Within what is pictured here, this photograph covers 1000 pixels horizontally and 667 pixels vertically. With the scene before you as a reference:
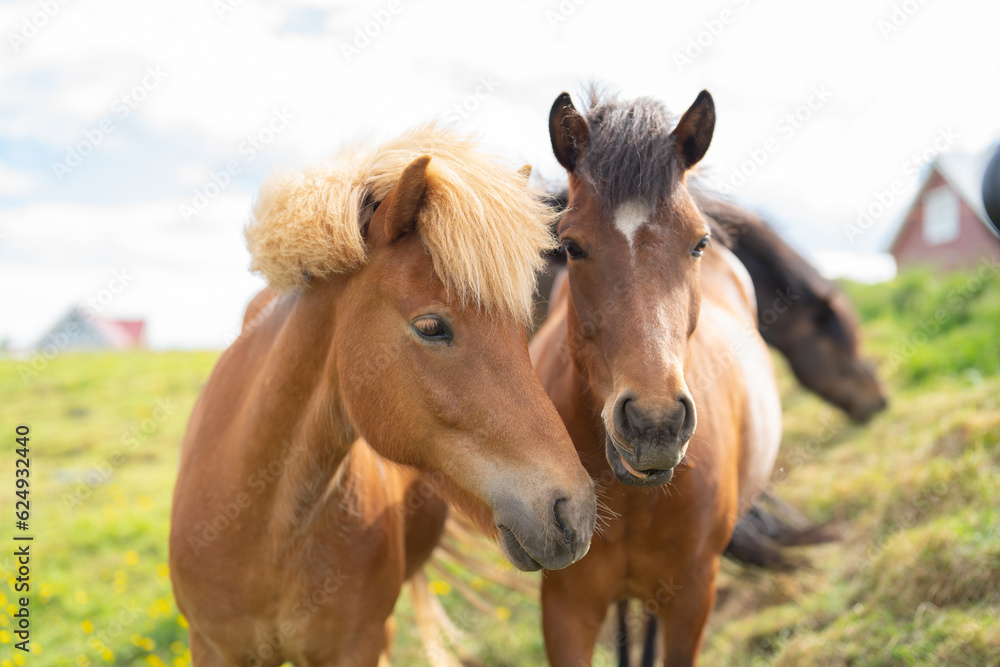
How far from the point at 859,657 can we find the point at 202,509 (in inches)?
137

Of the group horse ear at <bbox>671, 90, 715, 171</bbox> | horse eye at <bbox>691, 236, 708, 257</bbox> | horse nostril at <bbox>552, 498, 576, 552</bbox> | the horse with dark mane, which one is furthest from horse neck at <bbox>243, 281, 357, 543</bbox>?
the horse with dark mane

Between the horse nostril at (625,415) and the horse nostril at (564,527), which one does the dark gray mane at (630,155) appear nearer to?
the horse nostril at (625,415)

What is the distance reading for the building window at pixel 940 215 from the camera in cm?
2605

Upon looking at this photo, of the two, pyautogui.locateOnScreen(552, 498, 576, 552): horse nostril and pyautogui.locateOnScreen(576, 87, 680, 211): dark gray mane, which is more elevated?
pyautogui.locateOnScreen(576, 87, 680, 211): dark gray mane

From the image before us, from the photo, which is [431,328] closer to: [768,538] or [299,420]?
[299,420]

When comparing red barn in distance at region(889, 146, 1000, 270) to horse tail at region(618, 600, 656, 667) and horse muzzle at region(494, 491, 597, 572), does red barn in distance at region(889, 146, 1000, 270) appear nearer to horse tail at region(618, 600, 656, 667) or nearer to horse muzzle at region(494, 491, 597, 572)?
horse tail at region(618, 600, 656, 667)

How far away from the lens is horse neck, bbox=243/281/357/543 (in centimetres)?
234

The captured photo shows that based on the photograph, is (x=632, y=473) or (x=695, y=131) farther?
(x=695, y=131)

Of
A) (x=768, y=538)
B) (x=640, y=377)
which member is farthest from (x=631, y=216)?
(x=768, y=538)

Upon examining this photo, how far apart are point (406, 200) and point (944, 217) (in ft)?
100

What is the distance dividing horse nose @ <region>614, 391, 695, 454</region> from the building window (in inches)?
1143

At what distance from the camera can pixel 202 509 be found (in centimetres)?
258

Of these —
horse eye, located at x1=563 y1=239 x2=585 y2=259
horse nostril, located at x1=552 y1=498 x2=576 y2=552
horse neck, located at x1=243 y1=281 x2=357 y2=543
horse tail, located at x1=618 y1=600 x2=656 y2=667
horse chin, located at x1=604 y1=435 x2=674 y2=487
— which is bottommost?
horse tail, located at x1=618 y1=600 x2=656 y2=667

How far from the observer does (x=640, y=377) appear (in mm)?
2215
